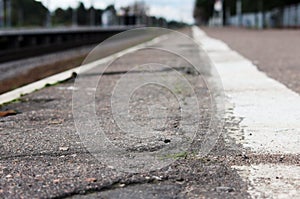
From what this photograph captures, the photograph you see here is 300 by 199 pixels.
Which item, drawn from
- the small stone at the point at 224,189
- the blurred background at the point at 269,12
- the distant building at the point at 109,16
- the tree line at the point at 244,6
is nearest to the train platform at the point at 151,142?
the small stone at the point at 224,189

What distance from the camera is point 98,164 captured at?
4.33 metres

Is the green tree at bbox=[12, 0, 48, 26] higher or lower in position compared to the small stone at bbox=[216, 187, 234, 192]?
higher

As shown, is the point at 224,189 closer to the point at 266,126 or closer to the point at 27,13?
the point at 266,126

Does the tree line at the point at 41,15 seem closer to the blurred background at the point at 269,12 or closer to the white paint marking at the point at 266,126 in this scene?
the blurred background at the point at 269,12

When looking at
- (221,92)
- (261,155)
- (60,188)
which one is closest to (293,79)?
(221,92)

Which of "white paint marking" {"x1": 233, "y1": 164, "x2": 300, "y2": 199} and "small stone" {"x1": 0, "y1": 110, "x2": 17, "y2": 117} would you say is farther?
"small stone" {"x1": 0, "y1": 110, "x2": 17, "y2": 117}

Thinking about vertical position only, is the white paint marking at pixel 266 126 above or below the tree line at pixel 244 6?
below

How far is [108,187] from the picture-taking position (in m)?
3.76

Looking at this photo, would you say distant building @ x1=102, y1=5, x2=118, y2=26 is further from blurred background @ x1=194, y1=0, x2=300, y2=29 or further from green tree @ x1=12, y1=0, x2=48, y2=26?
blurred background @ x1=194, y1=0, x2=300, y2=29


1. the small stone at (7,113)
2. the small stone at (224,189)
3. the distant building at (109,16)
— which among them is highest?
the distant building at (109,16)

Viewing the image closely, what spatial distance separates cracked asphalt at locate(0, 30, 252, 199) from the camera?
3682 mm

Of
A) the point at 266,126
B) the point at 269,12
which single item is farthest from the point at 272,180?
the point at 269,12

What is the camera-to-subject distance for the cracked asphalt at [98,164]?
12.1ft

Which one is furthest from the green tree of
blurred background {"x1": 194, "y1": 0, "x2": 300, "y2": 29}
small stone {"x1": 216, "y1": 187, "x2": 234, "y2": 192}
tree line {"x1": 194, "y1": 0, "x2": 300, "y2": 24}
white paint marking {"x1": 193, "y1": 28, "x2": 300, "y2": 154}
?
small stone {"x1": 216, "y1": 187, "x2": 234, "y2": 192}
